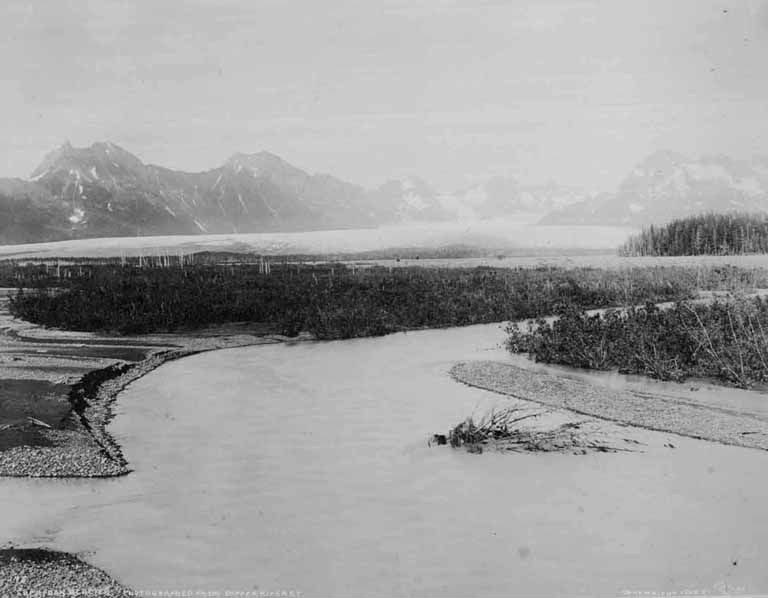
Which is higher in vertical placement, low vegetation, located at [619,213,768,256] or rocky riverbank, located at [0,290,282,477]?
low vegetation, located at [619,213,768,256]

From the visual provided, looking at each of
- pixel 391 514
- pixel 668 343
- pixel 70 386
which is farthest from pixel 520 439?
pixel 70 386

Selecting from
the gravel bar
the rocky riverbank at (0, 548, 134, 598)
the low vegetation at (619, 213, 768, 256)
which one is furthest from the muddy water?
the low vegetation at (619, 213, 768, 256)

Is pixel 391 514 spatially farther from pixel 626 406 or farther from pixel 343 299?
pixel 343 299

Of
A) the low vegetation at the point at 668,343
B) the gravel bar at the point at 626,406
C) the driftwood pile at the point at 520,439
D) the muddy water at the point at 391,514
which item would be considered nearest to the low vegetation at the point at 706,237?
the low vegetation at the point at 668,343

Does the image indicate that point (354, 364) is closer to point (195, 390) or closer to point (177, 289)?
point (195, 390)

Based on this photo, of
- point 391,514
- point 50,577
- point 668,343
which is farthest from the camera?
point 668,343

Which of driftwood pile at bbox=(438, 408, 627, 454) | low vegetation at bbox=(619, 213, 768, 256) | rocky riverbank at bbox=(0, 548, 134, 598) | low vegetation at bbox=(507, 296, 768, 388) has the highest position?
low vegetation at bbox=(619, 213, 768, 256)

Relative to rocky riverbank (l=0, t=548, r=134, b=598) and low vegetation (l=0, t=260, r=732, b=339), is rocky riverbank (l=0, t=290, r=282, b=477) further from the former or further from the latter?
rocky riverbank (l=0, t=548, r=134, b=598)

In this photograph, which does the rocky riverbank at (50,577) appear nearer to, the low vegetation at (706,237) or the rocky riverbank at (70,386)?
the rocky riverbank at (70,386)
